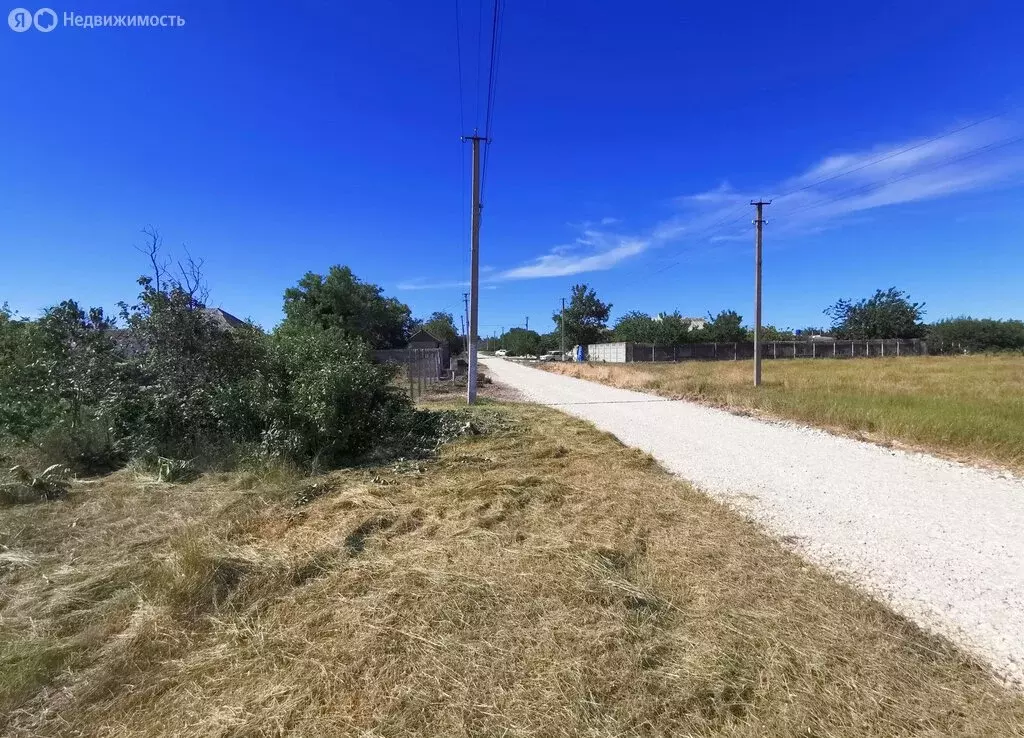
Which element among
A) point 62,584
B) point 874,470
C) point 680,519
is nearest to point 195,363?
point 62,584

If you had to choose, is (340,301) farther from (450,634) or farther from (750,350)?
(750,350)

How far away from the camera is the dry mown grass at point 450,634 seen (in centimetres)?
A: 228

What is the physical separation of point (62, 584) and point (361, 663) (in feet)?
8.35

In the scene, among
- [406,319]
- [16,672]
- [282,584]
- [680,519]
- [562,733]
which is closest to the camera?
[562,733]

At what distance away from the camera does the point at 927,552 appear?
165 inches

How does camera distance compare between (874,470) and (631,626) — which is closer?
(631,626)

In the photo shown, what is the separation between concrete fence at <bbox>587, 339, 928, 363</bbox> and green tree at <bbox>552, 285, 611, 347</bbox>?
9196 millimetres

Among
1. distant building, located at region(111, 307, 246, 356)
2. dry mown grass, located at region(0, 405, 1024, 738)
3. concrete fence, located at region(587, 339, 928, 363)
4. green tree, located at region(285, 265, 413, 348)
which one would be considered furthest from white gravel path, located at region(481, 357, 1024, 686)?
concrete fence, located at region(587, 339, 928, 363)

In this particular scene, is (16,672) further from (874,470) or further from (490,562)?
(874,470)

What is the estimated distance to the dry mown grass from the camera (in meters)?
2.28

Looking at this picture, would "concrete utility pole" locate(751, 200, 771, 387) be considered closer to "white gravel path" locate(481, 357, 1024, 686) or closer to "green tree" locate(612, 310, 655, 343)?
"white gravel path" locate(481, 357, 1024, 686)

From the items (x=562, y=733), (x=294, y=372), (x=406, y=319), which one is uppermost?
(x=406, y=319)

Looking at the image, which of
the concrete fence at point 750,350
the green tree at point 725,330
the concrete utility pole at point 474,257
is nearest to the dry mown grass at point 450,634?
the concrete utility pole at point 474,257

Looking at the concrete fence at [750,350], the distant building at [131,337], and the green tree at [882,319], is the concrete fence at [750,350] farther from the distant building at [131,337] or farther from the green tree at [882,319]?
the distant building at [131,337]
